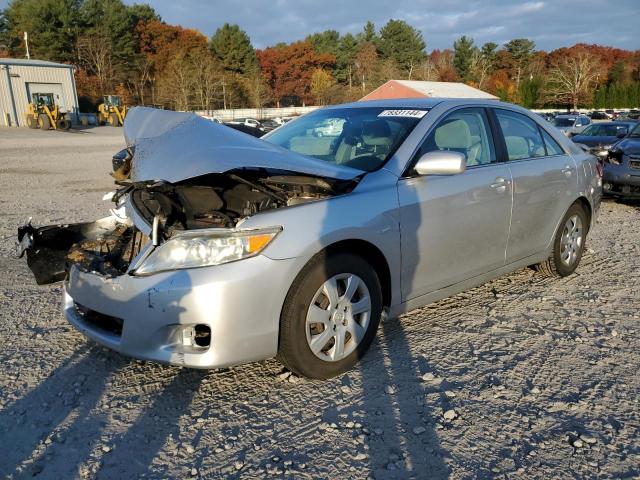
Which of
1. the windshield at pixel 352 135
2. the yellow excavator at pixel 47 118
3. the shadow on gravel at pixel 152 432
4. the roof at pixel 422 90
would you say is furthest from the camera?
the roof at pixel 422 90

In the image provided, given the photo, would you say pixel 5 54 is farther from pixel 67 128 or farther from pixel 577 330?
pixel 577 330

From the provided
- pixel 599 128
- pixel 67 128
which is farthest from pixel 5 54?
pixel 599 128

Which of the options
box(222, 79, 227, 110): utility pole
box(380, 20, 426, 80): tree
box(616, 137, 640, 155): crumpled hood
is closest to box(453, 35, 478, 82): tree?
box(380, 20, 426, 80): tree

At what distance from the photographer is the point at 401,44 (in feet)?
297

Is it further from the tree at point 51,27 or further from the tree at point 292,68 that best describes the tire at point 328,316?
the tree at point 292,68

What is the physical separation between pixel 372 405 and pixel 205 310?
3.37 ft

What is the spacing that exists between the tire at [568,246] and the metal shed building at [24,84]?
42634mm

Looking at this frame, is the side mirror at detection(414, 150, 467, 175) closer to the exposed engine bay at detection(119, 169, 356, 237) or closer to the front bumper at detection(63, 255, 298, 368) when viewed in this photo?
the exposed engine bay at detection(119, 169, 356, 237)

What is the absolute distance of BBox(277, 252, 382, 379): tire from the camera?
2.78 m

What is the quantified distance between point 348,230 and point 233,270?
2.35 ft

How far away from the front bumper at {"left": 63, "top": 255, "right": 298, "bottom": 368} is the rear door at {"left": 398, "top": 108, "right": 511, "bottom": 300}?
3.19 ft

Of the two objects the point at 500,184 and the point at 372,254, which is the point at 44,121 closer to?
the point at 500,184

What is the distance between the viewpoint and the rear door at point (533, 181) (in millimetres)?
4137

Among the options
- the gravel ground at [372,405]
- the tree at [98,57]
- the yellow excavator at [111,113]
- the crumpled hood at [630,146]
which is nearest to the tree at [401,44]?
the tree at [98,57]
